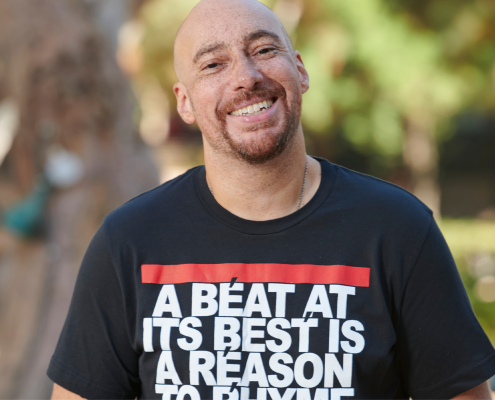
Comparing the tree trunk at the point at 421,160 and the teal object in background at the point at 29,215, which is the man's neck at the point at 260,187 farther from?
the tree trunk at the point at 421,160

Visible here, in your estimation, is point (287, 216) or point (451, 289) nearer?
point (451, 289)

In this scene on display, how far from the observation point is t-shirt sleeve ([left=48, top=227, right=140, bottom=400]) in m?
1.65

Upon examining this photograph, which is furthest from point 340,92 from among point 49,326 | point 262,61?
Answer: point 262,61

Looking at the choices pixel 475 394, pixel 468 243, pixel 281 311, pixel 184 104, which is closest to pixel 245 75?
pixel 184 104

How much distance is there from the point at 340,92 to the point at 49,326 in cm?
773

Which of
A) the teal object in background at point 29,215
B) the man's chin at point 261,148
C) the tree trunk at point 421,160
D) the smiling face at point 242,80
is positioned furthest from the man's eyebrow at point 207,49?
the tree trunk at point 421,160

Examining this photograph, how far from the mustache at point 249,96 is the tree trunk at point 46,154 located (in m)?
3.94

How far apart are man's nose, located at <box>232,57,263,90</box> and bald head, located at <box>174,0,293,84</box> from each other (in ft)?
0.31

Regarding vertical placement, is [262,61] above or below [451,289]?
above

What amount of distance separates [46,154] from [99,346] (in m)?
4.14

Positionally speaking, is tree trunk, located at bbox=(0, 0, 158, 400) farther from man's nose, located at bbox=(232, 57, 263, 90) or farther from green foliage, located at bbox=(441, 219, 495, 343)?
green foliage, located at bbox=(441, 219, 495, 343)

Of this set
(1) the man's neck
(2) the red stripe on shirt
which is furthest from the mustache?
(2) the red stripe on shirt

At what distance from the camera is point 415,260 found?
154cm

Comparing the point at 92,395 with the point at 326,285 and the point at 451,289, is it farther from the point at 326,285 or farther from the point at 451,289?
the point at 451,289
